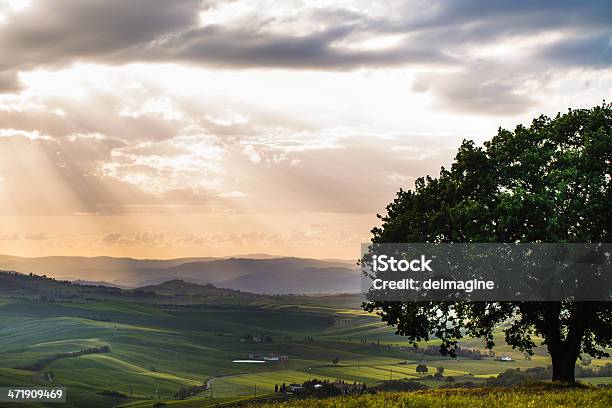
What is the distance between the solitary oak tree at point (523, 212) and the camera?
44469 millimetres

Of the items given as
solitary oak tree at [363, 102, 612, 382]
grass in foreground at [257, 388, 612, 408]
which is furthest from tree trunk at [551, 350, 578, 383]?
grass in foreground at [257, 388, 612, 408]

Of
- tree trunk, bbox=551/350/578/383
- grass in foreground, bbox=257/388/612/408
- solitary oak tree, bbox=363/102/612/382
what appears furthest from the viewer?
tree trunk, bbox=551/350/578/383

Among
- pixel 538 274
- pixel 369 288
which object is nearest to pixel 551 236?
pixel 538 274

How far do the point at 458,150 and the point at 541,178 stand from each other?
694cm

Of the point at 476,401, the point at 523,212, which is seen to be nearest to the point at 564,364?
the point at 523,212

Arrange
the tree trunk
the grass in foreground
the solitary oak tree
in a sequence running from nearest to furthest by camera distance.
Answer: the grass in foreground → the solitary oak tree → the tree trunk

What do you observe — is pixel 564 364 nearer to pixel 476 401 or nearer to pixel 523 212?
pixel 523 212

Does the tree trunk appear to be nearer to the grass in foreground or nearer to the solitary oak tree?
the solitary oak tree

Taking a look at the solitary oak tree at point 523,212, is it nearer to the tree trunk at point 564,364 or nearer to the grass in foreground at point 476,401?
the tree trunk at point 564,364

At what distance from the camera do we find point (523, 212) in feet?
146

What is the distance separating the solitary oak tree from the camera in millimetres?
44469

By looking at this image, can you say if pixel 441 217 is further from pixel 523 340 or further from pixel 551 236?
pixel 523 340

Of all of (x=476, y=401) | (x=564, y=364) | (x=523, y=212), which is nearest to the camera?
(x=476, y=401)

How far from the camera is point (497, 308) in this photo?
48.8 metres
